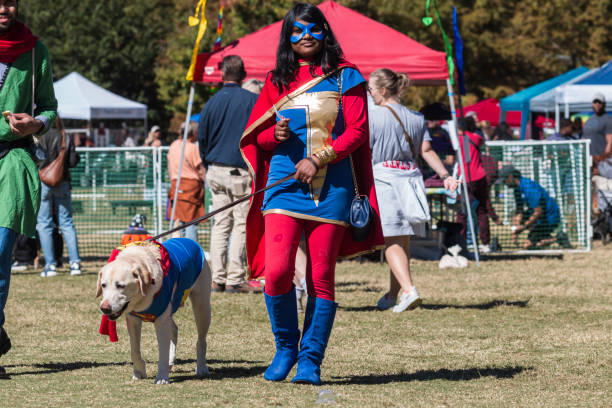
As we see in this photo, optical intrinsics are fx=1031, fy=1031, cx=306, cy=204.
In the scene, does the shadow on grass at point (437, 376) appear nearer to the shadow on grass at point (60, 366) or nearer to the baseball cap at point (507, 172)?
the shadow on grass at point (60, 366)

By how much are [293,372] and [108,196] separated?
1011 centimetres

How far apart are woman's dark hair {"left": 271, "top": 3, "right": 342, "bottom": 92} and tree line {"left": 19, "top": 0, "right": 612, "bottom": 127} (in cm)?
2705

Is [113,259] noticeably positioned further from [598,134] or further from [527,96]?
[527,96]

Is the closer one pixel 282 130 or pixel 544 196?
pixel 282 130

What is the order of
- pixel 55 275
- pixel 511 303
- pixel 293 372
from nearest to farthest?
pixel 293 372 < pixel 511 303 < pixel 55 275

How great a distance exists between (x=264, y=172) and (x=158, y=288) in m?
0.92

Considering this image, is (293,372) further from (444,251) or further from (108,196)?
(108,196)

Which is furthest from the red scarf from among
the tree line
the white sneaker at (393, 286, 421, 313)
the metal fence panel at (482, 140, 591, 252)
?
the tree line

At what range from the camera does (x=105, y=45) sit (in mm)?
51000

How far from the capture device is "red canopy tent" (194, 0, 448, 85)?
12.8 m

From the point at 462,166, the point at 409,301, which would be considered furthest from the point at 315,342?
the point at 462,166

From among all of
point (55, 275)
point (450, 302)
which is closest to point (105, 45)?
point (55, 275)

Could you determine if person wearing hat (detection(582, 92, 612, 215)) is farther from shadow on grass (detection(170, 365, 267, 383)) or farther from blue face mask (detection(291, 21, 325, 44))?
blue face mask (detection(291, 21, 325, 44))

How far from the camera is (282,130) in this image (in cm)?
526
